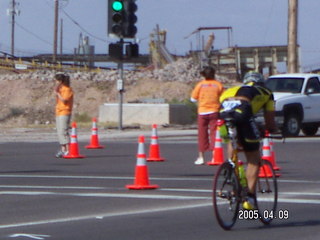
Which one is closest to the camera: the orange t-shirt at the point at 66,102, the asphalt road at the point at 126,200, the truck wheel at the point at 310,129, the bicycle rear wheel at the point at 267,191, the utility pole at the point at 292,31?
the asphalt road at the point at 126,200

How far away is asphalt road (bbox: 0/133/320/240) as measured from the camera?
9.60 metres

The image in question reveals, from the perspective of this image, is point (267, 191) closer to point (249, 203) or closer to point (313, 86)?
point (249, 203)

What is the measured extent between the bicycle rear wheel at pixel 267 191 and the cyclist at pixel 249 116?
0.46 m

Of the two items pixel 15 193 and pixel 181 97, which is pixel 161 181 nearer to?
pixel 15 193

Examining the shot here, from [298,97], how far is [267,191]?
17.7 m

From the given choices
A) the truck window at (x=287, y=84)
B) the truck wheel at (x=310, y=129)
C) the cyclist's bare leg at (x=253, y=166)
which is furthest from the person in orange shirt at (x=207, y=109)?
the truck wheel at (x=310, y=129)

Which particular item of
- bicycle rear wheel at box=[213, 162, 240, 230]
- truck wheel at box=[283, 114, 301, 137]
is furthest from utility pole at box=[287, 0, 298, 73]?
bicycle rear wheel at box=[213, 162, 240, 230]

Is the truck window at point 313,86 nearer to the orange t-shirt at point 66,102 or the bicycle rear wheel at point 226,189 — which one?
the orange t-shirt at point 66,102

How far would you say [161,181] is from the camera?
580 inches

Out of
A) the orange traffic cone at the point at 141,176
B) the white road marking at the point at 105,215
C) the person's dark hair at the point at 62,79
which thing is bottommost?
the white road marking at the point at 105,215

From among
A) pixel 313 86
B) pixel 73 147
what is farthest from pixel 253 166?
pixel 313 86

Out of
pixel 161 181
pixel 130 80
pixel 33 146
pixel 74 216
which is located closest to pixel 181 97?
pixel 130 80

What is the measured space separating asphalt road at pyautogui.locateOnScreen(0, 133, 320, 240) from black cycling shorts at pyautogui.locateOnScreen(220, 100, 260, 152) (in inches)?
38.2

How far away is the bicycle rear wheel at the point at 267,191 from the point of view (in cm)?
1007
